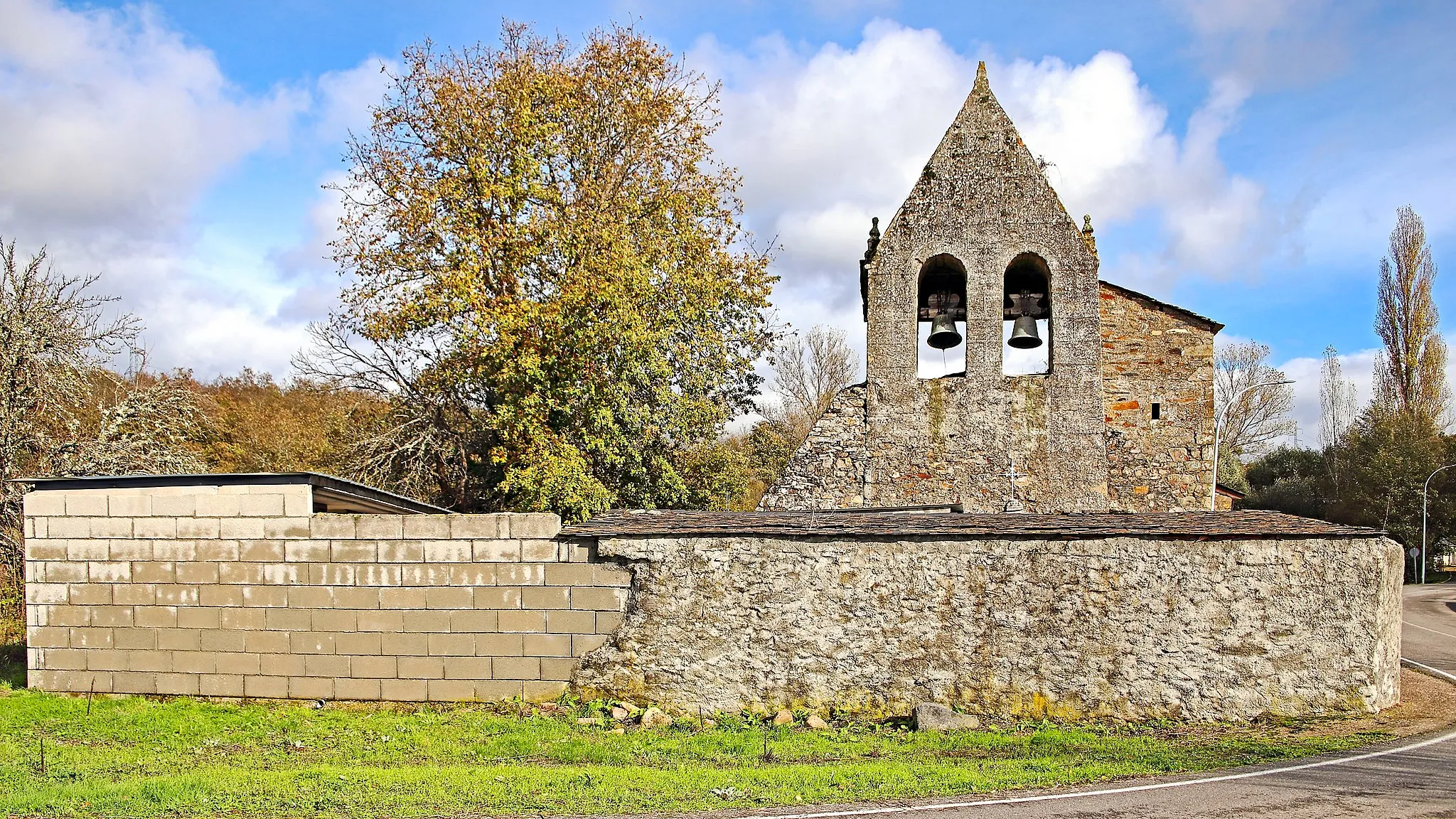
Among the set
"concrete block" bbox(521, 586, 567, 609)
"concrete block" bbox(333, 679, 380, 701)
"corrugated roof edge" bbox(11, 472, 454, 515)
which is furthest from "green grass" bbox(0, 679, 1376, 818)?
"corrugated roof edge" bbox(11, 472, 454, 515)

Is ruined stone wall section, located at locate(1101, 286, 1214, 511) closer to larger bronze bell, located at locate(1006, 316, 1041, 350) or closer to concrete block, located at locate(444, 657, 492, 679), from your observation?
larger bronze bell, located at locate(1006, 316, 1041, 350)

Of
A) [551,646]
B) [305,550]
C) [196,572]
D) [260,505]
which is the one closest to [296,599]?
[305,550]

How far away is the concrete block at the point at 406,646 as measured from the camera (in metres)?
10.1

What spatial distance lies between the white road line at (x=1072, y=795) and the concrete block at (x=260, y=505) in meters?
6.92

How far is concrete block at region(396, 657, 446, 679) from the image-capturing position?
33.0 ft

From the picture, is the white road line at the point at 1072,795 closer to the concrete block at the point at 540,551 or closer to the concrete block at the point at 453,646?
the concrete block at the point at 540,551

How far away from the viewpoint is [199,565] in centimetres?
1039

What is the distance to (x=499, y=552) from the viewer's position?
398 inches

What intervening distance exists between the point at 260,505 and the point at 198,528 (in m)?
0.79

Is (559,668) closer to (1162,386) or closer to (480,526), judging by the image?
(480,526)

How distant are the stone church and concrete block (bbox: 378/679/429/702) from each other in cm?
577

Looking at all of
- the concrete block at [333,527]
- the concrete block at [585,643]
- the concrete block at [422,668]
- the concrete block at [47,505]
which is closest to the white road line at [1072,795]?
the concrete block at [585,643]

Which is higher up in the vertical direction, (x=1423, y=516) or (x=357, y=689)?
(x=357, y=689)

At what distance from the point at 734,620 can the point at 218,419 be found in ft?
71.1
